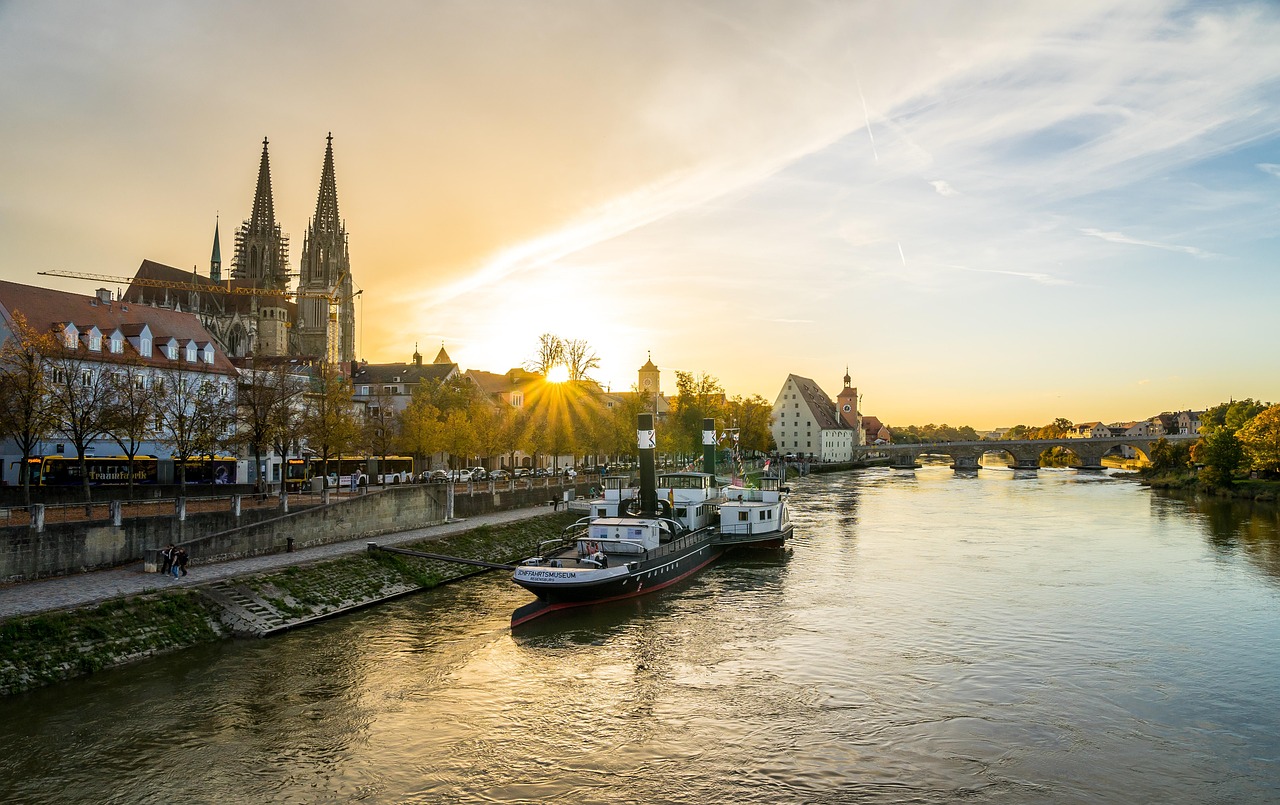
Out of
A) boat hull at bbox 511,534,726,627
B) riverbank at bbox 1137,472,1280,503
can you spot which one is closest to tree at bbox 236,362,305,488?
boat hull at bbox 511,534,726,627

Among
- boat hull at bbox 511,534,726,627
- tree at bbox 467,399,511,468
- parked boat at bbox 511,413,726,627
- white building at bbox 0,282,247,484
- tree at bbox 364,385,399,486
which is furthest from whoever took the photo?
tree at bbox 467,399,511,468

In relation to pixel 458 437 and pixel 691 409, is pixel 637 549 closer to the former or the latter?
pixel 458 437

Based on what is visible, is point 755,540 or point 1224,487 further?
point 1224,487

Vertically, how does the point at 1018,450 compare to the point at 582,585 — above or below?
above

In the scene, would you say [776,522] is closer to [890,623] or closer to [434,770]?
[890,623]

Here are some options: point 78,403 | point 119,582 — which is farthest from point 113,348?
point 119,582

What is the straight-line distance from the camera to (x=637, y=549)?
35.9 metres

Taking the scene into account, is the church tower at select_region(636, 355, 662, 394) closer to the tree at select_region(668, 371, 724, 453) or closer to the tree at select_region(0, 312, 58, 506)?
the tree at select_region(668, 371, 724, 453)

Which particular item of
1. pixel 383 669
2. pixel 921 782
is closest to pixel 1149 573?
pixel 921 782

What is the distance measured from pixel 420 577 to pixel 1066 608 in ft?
85.6

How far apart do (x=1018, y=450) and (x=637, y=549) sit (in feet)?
495

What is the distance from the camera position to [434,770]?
1722 centimetres

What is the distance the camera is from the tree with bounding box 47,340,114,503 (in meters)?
36.1

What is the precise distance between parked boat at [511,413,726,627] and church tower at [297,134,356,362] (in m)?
107
